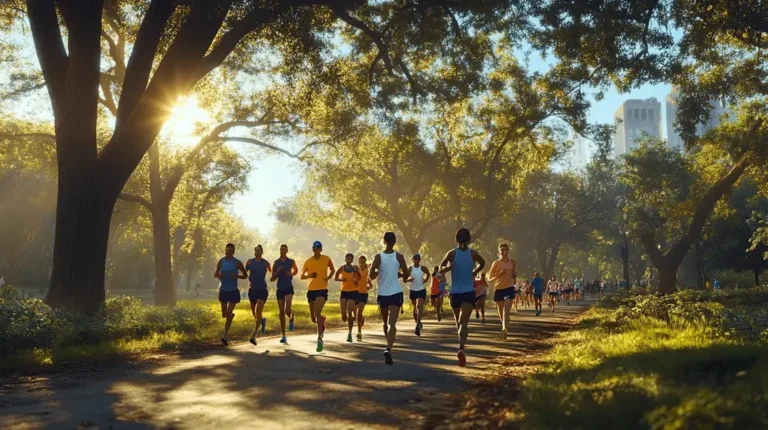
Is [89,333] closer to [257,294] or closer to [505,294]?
[257,294]

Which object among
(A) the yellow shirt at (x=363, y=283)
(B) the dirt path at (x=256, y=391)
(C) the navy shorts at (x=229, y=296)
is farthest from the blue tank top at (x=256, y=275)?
(A) the yellow shirt at (x=363, y=283)

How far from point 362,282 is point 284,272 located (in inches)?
97.4

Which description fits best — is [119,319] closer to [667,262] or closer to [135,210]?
[667,262]

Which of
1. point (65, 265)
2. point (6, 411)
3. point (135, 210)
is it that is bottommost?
point (6, 411)

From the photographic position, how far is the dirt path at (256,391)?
617 cm

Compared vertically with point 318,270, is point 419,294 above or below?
below

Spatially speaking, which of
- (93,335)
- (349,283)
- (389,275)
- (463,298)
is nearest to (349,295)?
(349,283)

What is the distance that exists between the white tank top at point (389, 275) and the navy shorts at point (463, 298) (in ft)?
3.04

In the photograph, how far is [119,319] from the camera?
1473 cm

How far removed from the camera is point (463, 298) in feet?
34.0

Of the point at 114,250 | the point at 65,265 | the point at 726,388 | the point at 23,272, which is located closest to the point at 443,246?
the point at 114,250

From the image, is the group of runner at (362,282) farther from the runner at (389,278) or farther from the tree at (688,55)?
the tree at (688,55)

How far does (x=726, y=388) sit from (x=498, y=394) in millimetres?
2264

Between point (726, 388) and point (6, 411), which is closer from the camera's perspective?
point (726, 388)
